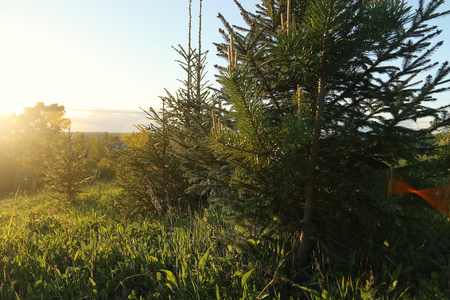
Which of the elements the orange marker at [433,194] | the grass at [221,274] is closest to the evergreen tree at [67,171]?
the grass at [221,274]

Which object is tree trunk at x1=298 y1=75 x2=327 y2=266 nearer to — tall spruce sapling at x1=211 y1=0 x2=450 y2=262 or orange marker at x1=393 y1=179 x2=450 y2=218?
tall spruce sapling at x1=211 y1=0 x2=450 y2=262

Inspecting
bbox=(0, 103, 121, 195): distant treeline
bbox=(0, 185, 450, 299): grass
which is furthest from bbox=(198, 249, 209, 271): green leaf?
bbox=(0, 103, 121, 195): distant treeline

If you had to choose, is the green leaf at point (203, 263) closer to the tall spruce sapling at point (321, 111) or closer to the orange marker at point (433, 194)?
the tall spruce sapling at point (321, 111)

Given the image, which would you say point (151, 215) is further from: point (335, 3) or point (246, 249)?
point (335, 3)

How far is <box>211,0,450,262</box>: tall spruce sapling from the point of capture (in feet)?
6.86

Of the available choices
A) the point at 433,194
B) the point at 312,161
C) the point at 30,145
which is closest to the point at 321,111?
the point at 312,161

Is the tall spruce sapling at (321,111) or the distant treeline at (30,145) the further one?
the distant treeline at (30,145)

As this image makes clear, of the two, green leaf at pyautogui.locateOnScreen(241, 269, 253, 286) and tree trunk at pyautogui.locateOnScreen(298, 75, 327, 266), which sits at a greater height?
tree trunk at pyautogui.locateOnScreen(298, 75, 327, 266)

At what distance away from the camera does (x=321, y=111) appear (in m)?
2.39

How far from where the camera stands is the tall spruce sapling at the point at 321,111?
2092 mm

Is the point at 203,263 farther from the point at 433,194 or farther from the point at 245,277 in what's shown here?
the point at 433,194

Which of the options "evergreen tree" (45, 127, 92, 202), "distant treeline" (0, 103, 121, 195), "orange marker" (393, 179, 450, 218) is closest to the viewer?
"orange marker" (393, 179, 450, 218)

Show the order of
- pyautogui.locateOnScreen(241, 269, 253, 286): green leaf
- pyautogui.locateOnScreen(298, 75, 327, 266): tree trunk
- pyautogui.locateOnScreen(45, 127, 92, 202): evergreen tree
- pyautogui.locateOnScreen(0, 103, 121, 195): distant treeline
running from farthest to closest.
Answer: pyautogui.locateOnScreen(0, 103, 121, 195): distant treeline → pyautogui.locateOnScreen(45, 127, 92, 202): evergreen tree → pyautogui.locateOnScreen(241, 269, 253, 286): green leaf → pyautogui.locateOnScreen(298, 75, 327, 266): tree trunk

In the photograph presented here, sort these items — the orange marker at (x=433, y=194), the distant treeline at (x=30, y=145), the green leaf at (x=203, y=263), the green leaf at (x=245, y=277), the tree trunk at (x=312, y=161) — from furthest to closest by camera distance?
the distant treeline at (x=30, y=145)
the green leaf at (x=203, y=263)
the green leaf at (x=245, y=277)
the tree trunk at (x=312, y=161)
the orange marker at (x=433, y=194)
